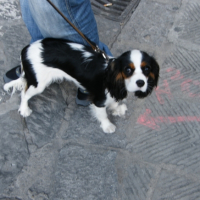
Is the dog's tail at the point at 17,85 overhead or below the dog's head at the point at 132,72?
below

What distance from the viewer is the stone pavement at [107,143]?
1.97m

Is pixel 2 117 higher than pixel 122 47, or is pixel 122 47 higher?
pixel 122 47

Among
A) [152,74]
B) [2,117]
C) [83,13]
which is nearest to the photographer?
[152,74]

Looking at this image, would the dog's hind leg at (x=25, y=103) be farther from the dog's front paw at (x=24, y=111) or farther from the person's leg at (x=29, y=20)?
the person's leg at (x=29, y=20)

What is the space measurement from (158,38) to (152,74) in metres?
1.32

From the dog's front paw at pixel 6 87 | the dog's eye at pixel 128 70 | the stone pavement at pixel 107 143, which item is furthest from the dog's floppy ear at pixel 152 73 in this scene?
the dog's front paw at pixel 6 87

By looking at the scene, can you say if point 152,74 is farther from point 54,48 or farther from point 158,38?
point 158,38

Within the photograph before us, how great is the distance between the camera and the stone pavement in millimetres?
1971

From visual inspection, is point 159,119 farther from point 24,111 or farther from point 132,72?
point 24,111

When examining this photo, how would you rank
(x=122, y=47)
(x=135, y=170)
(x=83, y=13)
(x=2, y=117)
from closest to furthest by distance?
(x=83, y=13) → (x=135, y=170) → (x=2, y=117) → (x=122, y=47)

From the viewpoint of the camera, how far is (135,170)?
205 cm

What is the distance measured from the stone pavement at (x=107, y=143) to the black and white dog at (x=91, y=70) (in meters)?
0.28

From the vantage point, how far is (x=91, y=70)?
76.4 inches

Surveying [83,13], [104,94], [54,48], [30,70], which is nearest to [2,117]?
[30,70]
